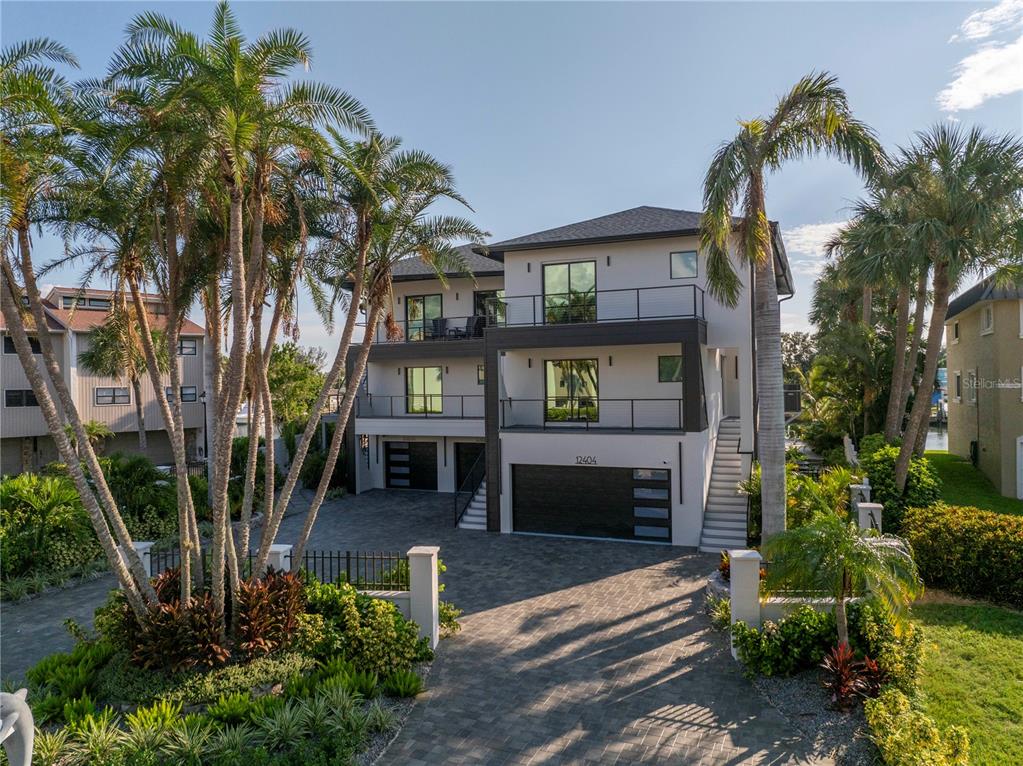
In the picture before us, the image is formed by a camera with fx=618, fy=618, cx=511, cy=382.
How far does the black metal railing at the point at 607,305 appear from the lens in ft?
58.9

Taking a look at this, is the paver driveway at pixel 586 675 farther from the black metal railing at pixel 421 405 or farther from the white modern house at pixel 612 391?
the black metal railing at pixel 421 405

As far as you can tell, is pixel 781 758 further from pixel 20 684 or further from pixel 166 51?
pixel 166 51

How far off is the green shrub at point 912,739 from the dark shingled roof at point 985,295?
1377 cm

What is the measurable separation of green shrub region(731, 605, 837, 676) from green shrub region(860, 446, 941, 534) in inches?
277

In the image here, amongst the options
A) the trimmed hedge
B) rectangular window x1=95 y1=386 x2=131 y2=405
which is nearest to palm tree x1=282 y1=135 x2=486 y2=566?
the trimmed hedge

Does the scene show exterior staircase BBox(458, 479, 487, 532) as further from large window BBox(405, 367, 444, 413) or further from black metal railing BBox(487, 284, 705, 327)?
black metal railing BBox(487, 284, 705, 327)

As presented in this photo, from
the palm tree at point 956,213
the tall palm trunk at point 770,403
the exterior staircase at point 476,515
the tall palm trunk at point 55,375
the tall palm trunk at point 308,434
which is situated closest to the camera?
the tall palm trunk at point 55,375

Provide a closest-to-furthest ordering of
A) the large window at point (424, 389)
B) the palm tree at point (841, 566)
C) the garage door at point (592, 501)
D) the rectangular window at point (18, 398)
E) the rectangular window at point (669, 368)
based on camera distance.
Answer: the palm tree at point (841, 566) → the garage door at point (592, 501) → the rectangular window at point (669, 368) → the large window at point (424, 389) → the rectangular window at point (18, 398)

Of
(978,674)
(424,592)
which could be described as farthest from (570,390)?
(978,674)

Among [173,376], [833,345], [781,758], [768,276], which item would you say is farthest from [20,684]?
[833,345]

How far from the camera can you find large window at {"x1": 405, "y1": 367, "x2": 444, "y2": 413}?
23.5 metres

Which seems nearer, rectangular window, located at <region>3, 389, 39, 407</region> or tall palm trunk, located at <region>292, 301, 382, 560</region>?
tall palm trunk, located at <region>292, 301, 382, 560</region>

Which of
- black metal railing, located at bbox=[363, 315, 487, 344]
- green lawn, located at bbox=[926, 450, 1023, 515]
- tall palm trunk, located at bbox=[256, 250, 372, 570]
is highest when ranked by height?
black metal railing, located at bbox=[363, 315, 487, 344]

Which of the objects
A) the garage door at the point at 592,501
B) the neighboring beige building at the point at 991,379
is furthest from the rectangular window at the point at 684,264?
the neighboring beige building at the point at 991,379
